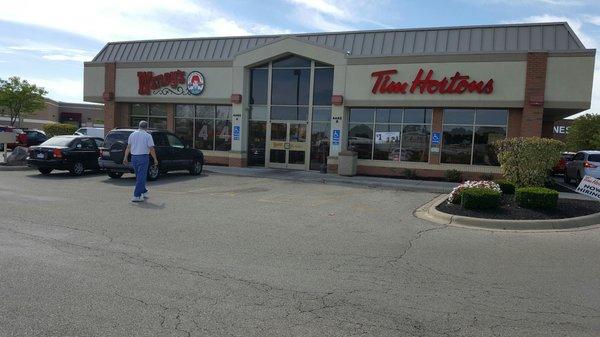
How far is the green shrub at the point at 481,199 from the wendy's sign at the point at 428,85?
28.9 ft

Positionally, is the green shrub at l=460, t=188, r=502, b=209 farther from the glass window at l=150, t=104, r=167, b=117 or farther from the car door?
the glass window at l=150, t=104, r=167, b=117

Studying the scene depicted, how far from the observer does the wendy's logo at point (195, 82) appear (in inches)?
925

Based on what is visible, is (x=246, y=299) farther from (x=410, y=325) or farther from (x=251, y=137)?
(x=251, y=137)

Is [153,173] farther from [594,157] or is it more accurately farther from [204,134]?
[594,157]

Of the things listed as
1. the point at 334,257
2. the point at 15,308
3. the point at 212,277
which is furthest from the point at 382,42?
the point at 15,308

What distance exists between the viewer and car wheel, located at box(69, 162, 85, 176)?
17.9 m

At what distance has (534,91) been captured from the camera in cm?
1836

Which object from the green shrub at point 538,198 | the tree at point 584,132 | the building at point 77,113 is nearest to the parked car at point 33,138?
the green shrub at point 538,198

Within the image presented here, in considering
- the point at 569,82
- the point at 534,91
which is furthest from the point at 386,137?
the point at 569,82

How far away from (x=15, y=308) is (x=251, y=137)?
18.9 metres

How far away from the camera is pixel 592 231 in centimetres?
998

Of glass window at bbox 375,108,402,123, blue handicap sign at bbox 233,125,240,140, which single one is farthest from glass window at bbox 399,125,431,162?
blue handicap sign at bbox 233,125,240,140

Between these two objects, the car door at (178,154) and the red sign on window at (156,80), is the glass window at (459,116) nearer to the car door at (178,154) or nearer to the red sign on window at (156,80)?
the car door at (178,154)

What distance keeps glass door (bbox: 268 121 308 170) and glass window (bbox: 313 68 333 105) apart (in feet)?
4.09
